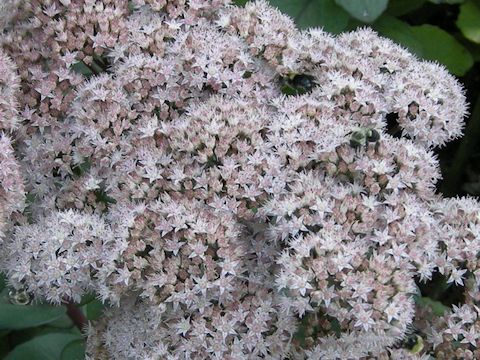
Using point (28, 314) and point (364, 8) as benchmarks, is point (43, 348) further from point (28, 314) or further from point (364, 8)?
point (364, 8)

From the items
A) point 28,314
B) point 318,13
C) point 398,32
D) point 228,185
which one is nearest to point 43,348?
point 28,314

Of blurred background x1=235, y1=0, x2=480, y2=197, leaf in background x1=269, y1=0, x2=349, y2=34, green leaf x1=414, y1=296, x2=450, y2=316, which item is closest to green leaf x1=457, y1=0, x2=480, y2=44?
blurred background x1=235, y1=0, x2=480, y2=197

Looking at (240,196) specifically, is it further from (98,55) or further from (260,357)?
(98,55)

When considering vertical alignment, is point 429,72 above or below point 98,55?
above

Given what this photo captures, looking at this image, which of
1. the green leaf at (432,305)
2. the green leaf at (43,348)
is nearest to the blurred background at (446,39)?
the green leaf at (432,305)

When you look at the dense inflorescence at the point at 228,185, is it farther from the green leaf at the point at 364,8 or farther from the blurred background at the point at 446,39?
the blurred background at the point at 446,39

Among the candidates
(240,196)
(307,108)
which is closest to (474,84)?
(307,108)
